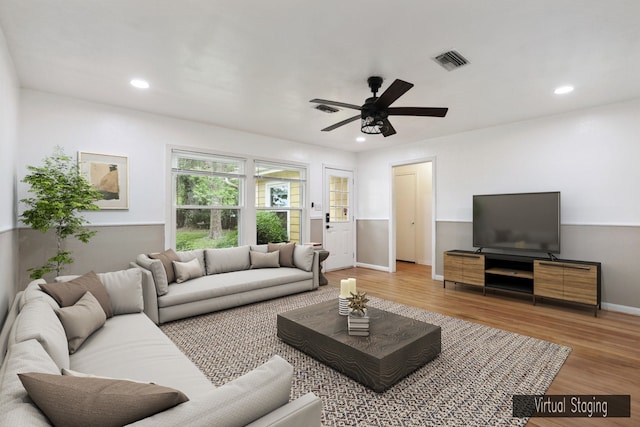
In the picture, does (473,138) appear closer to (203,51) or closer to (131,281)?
(203,51)

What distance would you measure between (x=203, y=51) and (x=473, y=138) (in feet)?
14.2

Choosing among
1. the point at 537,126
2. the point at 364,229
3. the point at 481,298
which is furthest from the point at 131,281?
the point at 537,126

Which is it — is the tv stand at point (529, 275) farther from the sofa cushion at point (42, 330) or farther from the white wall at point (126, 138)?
the sofa cushion at point (42, 330)

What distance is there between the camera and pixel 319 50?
2658 mm

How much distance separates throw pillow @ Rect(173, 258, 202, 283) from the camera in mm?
3797

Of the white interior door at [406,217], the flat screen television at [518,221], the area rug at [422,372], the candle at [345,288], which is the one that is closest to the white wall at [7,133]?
the area rug at [422,372]

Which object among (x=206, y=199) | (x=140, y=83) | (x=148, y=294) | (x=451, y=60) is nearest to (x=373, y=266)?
(x=206, y=199)

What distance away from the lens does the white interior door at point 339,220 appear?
6.48m

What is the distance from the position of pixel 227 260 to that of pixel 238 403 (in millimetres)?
3651

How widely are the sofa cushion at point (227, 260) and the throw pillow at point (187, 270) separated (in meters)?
0.24

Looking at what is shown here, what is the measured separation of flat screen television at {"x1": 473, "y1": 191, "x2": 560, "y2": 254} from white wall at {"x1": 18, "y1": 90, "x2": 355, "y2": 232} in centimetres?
378

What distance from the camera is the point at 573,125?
420 centimetres

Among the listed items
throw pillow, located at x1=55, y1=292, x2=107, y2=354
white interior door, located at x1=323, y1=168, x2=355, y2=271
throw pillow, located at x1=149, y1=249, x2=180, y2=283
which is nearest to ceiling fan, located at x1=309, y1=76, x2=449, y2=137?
throw pillow, located at x1=55, y1=292, x2=107, y2=354

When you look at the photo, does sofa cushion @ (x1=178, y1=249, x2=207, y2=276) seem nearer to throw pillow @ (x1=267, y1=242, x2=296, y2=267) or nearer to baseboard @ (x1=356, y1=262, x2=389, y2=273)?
throw pillow @ (x1=267, y1=242, x2=296, y2=267)
